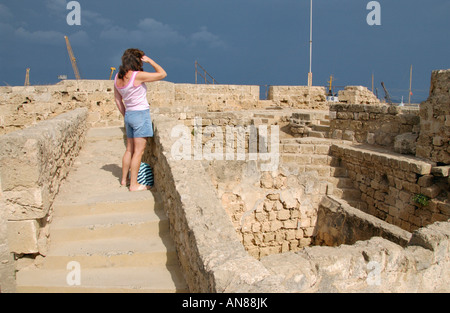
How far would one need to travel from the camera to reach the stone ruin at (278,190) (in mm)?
2494

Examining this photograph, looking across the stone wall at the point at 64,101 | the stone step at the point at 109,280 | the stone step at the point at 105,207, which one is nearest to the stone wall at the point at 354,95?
the stone wall at the point at 64,101

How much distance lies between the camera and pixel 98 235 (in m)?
3.14

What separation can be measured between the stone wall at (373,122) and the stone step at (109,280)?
21.0ft

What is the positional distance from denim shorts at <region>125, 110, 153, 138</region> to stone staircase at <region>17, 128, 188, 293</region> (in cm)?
70

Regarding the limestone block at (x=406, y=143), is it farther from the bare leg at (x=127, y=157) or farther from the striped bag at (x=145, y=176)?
the bare leg at (x=127, y=157)

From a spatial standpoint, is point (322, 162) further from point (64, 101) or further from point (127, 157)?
point (64, 101)

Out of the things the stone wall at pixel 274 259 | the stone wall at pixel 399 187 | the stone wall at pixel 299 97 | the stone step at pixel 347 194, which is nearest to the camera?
the stone wall at pixel 274 259

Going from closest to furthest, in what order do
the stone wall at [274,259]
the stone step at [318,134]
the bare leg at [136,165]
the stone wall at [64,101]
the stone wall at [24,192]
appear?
the stone wall at [274,259], the stone wall at [24,192], the bare leg at [136,165], the stone wall at [64,101], the stone step at [318,134]

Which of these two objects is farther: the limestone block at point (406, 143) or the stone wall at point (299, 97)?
the stone wall at point (299, 97)

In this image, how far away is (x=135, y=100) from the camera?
3883 mm

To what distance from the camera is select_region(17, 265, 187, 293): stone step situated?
8.39 feet

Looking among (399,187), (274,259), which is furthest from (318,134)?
(274,259)

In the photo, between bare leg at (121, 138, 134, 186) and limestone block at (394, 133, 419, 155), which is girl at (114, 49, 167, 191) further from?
limestone block at (394, 133, 419, 155)

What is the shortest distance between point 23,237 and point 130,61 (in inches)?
82.2
